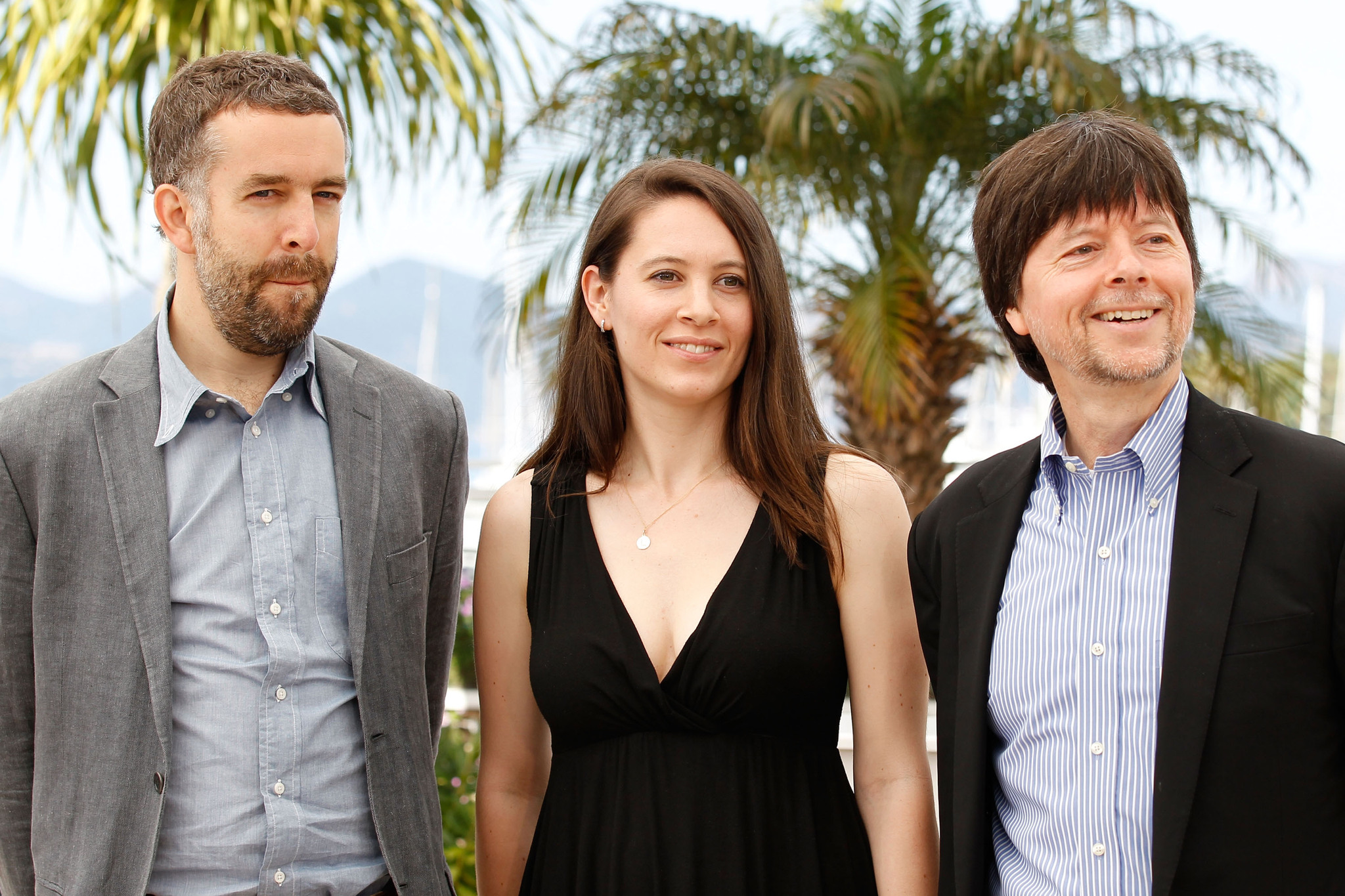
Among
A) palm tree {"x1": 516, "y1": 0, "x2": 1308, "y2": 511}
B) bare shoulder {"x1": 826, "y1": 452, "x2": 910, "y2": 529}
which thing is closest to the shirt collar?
bare shoulder {"x1": 826, "y1": 452, "x2": 910, "y2": 529}

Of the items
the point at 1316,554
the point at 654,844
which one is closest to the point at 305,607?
the point at 654,844

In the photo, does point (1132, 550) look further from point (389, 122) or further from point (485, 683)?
point (389, 122)

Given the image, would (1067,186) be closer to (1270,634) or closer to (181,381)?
(1270,634)

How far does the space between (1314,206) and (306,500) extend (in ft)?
18.8

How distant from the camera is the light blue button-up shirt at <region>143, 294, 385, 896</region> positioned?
1.91 meters

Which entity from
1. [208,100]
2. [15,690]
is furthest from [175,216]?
[15,690]

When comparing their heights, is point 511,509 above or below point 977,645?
above

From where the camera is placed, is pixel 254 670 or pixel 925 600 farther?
pixel 925 600

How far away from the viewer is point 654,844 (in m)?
Answer: 2.18

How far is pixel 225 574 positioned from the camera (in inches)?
78.0

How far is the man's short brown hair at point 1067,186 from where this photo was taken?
192cm

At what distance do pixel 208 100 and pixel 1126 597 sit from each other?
181 centimetres

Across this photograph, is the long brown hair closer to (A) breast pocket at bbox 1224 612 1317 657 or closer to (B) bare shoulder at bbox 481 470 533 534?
(B) bare shoulder at bbox 481 470 533 534

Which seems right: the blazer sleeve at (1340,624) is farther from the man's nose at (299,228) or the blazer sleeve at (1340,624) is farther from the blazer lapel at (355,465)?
the man's nose at (299,228)
